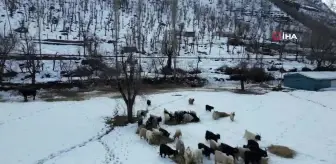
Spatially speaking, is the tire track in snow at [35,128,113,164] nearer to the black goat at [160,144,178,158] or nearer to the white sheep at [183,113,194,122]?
the black goat at [160,144,178,158]

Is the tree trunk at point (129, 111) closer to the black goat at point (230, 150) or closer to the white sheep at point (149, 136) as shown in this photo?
the white sheep at point (149, 136)

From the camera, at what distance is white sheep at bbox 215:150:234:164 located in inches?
721

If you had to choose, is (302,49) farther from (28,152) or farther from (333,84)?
(28,152)

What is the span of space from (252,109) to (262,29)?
59108 millimetres

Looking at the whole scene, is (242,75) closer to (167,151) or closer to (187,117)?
(187,117)

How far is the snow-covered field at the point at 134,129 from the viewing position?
20.4 meters

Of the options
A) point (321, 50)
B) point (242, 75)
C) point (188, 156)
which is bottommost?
point (188, 156)

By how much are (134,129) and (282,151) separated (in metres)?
11.1

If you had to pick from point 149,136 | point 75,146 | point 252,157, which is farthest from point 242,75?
point 75,146

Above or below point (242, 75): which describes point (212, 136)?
below

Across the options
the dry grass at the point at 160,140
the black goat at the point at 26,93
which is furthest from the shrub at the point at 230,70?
the dry grass at the point at 160,140

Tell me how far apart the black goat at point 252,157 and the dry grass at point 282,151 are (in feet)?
6.87

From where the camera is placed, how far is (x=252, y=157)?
18812 millimetres

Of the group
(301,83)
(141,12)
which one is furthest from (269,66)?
(141,12)
